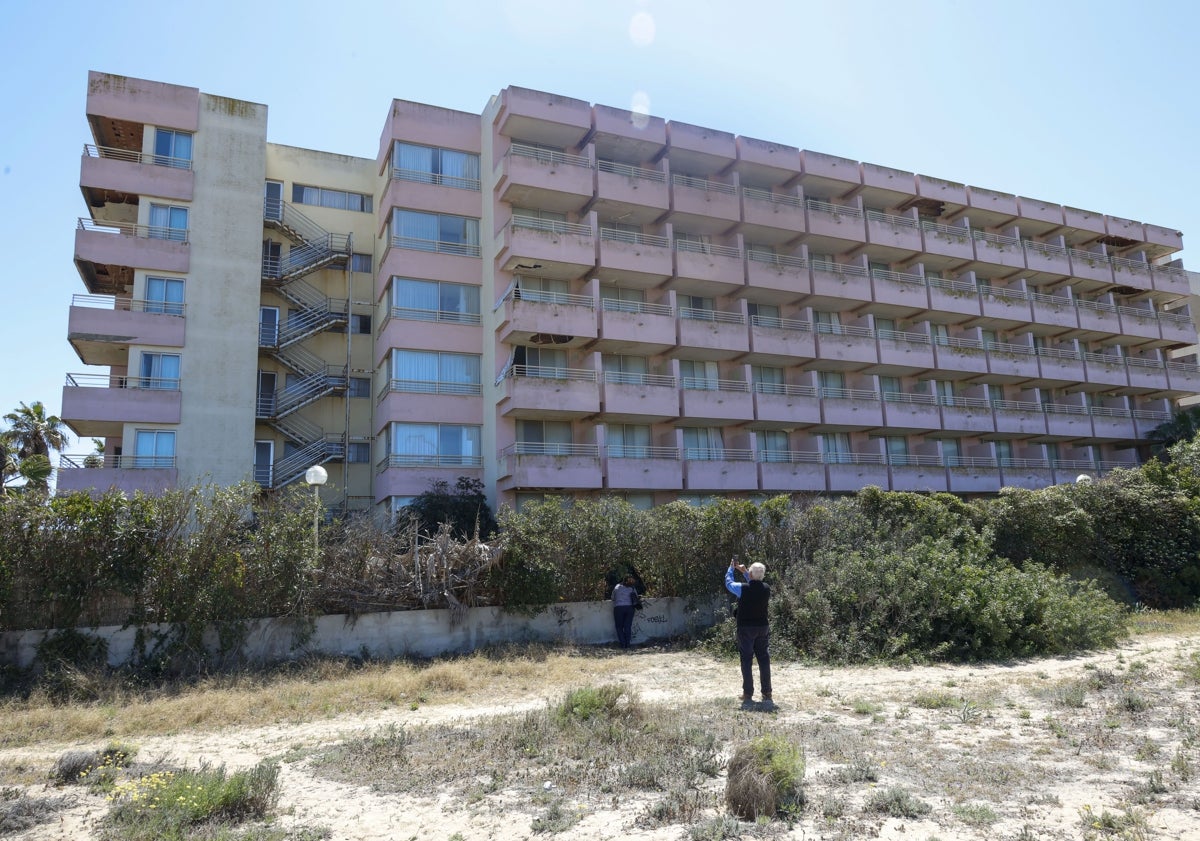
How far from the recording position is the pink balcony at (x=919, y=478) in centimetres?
3675

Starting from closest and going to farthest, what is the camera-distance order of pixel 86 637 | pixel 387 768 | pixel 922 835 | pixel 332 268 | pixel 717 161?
pixel 922 835 < pixel 387 768 < pixel 86 637 < pixel 332 268 < pixel 717 161

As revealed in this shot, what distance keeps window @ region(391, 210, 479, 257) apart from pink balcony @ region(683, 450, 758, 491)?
12.1m

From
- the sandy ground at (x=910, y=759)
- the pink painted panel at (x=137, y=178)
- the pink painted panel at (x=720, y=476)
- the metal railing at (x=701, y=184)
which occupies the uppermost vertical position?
the metal railing at (x=701, y=184)

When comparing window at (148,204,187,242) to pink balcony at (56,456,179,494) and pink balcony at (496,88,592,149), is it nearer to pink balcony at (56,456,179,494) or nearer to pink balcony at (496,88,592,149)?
pink balcony at (56,456,179,494)

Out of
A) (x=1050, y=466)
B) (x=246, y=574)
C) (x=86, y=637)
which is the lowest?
(x=86, y=637)

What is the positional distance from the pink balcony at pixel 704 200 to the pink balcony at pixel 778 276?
7.28ft

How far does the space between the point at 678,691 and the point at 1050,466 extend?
3599 cm

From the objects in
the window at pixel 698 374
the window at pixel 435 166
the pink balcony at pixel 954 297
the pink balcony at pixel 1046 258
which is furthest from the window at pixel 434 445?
the pink balcony at pixel 1046 258

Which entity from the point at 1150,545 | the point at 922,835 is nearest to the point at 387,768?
the point at 922,835

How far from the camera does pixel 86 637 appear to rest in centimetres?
1430

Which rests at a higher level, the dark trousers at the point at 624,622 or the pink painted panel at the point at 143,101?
the pink painted panel at the point at 143,101

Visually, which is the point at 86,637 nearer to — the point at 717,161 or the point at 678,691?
the point at 678,691

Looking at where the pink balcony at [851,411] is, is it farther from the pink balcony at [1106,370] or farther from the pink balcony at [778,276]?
the pink balcony at [1106,370]

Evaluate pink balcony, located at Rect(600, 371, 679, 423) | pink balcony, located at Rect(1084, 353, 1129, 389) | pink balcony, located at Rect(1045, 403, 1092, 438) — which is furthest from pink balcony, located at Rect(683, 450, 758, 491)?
pink balcony, located at Rect(1084, 353, 1129, 389)
